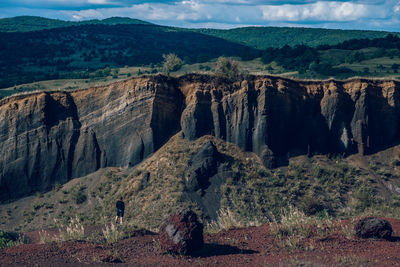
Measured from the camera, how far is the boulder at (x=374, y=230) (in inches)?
538

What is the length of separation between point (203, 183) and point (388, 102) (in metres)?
13.7

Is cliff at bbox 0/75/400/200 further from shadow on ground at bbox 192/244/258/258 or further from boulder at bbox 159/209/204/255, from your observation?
boulder at bbox 159/209/204/255

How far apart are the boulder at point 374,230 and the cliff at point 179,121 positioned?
485 inches

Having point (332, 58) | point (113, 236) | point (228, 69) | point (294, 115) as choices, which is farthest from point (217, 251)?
point (332, 58)

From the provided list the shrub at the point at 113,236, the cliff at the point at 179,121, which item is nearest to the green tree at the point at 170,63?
the cliff at the point at 179,121

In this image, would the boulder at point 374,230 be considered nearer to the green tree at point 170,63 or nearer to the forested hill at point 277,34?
the green tree at point 170,63

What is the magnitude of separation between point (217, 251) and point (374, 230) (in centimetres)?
523

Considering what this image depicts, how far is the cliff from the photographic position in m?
26.4

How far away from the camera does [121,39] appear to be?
14375cm

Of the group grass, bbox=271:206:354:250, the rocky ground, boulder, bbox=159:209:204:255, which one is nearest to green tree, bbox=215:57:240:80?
grass, bbox=271:206:354:250

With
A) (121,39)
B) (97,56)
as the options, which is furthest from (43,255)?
(121,39)

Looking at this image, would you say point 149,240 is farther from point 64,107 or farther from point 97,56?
point 97,56

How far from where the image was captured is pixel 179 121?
27.2 meters

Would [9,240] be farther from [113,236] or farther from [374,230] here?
[374,230]
